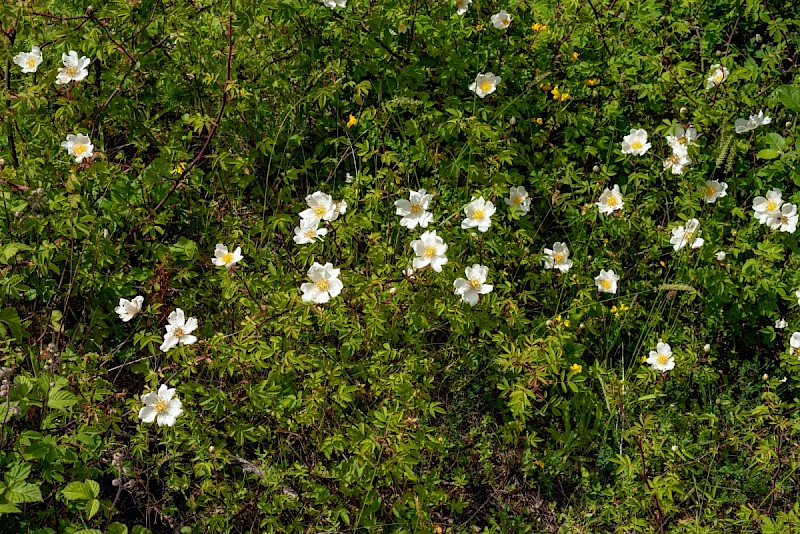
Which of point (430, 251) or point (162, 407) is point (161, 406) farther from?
point (430, 251)

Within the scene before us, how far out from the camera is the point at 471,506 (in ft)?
10.1

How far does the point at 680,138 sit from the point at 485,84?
0.90 m

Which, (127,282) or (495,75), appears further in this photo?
(495,75)

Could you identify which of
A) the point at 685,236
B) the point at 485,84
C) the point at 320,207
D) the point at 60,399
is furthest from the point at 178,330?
the point at 685,236

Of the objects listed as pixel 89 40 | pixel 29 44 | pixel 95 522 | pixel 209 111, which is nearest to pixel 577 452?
pixel 95 522

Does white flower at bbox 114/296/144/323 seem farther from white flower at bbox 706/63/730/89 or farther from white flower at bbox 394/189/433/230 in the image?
white flower at bbox 706/63/730/89

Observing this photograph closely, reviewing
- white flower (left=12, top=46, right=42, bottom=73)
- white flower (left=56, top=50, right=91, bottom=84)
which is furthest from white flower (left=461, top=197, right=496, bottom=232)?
white flower (left=12, top=46, right=42, bottom=73)

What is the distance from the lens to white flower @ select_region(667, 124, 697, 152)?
3346 millimetres

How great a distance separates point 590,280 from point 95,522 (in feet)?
7.20

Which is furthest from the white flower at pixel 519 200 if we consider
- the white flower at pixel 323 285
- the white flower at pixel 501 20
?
the white flower at pixel 323 285

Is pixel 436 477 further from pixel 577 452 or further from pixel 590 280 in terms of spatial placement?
pixel 590 280

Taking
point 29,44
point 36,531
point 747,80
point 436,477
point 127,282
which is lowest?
point 436,477

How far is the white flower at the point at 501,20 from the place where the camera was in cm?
343

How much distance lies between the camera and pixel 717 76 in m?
3.39
